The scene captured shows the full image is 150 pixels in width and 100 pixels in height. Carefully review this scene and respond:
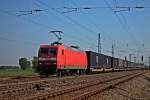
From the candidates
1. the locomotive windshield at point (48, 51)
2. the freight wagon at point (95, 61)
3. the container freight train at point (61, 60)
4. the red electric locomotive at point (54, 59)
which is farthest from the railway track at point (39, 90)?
the freight wagon at point (95, 61)

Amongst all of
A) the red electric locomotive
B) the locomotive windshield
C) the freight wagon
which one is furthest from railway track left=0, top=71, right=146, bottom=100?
the freight wagon

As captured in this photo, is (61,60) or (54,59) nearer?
(54,59)

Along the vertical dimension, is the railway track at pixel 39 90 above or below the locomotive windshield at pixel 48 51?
below

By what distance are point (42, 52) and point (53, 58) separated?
1560 mm

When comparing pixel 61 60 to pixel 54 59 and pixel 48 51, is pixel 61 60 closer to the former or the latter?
pixel 54 59

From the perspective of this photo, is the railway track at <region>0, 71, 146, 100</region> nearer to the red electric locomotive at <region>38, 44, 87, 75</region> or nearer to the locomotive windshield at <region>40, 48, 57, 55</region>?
the red electric locomotive at <region>38, 44, 87, 75</region>

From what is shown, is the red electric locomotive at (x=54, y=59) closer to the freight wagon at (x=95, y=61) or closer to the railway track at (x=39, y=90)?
the railway track at (x=39, y=90)

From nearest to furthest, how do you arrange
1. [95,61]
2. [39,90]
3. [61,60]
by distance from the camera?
[39,90], [61,60], [95,61]

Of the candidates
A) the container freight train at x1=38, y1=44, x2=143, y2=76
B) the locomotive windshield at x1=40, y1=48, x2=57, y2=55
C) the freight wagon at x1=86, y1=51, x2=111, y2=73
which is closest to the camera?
the container freight train at x1=38, y1=44, x2=143, y2=76

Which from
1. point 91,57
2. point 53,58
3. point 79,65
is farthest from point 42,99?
point 91,57

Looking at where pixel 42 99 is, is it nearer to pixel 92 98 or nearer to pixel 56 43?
pixel 92 98

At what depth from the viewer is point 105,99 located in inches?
696

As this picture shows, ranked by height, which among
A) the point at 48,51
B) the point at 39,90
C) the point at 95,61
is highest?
the point at 48,51

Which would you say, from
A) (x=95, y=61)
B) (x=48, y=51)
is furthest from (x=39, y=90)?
(x=95, y=61)
